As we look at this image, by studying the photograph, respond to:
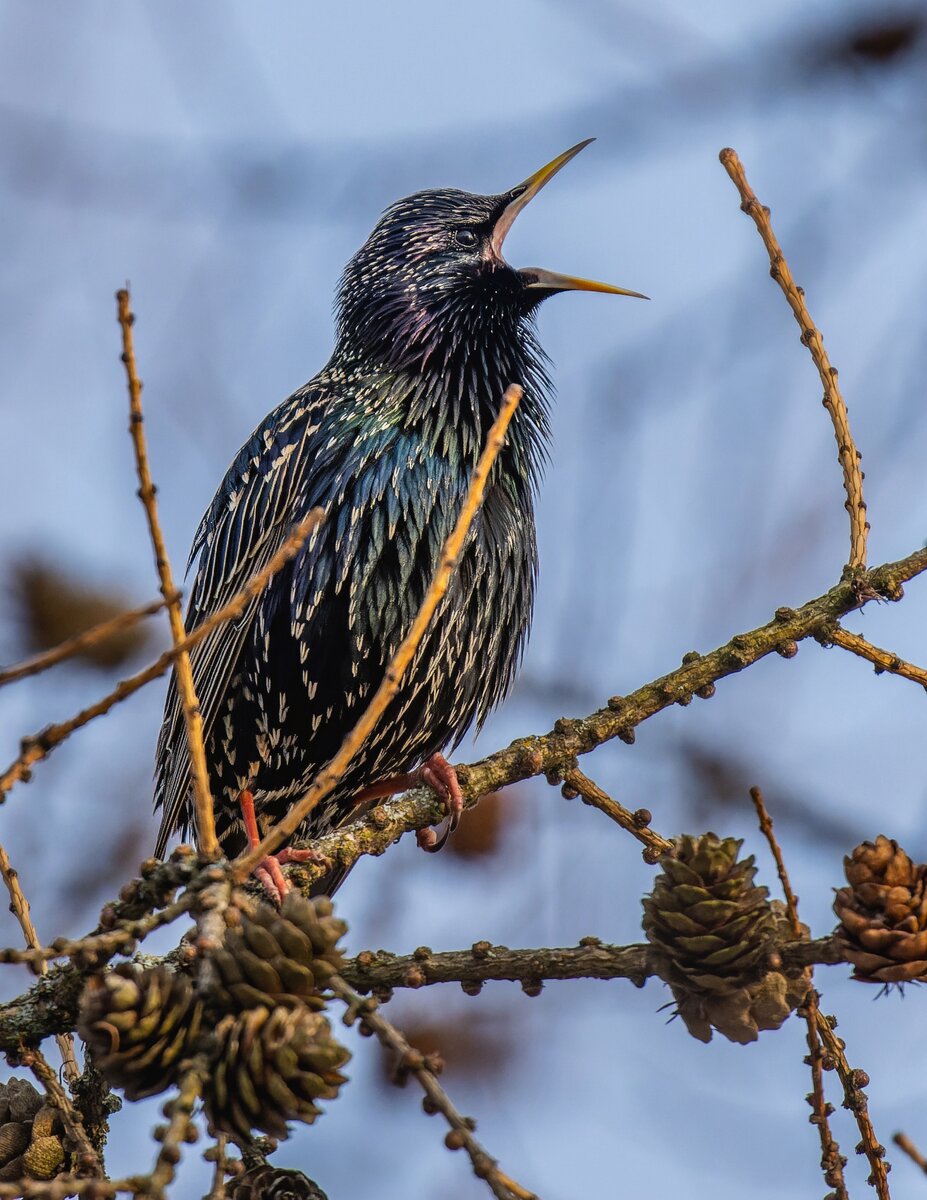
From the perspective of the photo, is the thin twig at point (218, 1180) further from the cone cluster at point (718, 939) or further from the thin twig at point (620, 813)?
the thin twig at point (620, 813)

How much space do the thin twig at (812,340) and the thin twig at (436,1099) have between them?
1400 millimetres

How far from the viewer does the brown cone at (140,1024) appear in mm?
1307

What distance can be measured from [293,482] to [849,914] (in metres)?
2.24

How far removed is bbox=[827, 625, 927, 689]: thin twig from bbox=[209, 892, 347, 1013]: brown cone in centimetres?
119

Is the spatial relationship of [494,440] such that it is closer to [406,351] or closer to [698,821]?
[406,351]

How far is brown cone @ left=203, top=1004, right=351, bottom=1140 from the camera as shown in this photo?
127cm

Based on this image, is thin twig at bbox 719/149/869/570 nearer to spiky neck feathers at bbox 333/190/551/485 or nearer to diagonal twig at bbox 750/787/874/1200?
diagonal twig at bbox 750/787/874/1200

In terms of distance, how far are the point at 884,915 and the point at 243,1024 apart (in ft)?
2.29

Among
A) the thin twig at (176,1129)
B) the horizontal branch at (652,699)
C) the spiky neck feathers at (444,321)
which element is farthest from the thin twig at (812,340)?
the thin twig at (176,1129)

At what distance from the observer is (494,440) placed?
1.51 meters

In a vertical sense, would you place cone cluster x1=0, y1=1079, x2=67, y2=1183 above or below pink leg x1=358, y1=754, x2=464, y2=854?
below

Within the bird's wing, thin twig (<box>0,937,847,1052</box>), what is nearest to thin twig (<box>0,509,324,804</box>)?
thin twig (<box>0,937,847,1052</box>)

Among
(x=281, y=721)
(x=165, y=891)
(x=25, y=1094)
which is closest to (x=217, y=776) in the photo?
(x=281, y=721)

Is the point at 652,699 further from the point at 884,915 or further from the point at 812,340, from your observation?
the point at 884,915
